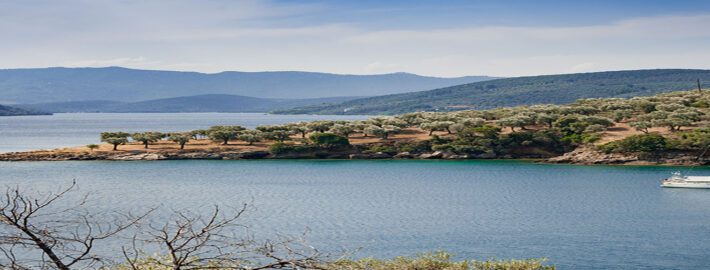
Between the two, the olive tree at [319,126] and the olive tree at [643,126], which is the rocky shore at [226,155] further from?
the olive tree at [319,126]

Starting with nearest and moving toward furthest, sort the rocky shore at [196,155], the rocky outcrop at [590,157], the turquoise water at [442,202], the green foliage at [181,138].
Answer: the turquoise water at [442,202] → the rocky outcrop at [590,157] → the rocky shore at [196,155] → the green foliage at [181,138]

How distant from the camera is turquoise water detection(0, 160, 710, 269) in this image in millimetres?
40156

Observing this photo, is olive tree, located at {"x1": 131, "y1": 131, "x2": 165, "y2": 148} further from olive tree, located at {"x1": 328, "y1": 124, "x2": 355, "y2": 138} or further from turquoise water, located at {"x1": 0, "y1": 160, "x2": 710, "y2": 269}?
olive tree, located at {"x1": 328, "y1": 124, "x2": 355, "y2": 138}

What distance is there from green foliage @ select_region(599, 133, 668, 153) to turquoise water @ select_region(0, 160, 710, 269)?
501 centimetres

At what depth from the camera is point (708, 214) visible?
52219 millimetres

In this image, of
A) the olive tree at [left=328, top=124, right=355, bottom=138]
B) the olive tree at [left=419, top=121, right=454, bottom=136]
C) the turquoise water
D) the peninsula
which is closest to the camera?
the turquoise water

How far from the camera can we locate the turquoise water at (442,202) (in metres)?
40.2

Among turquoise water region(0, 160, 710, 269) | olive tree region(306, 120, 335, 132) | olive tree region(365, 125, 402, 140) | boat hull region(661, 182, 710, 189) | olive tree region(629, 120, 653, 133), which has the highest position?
Answer: olive tree region(306, 120, 335, 132)

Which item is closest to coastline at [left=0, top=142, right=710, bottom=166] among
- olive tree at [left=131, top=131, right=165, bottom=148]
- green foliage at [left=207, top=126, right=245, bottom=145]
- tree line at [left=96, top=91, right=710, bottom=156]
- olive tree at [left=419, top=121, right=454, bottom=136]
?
olive tree at [left=131, top=131, right=165, bottom=148]

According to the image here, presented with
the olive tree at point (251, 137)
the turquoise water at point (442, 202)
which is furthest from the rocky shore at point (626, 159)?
the olive tree at point (251, 137)

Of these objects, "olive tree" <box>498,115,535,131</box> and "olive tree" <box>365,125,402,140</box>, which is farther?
"olive tree" <box>365,125,402,140</box>

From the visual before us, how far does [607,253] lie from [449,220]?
12.6m

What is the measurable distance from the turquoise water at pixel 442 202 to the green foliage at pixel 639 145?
197 inches

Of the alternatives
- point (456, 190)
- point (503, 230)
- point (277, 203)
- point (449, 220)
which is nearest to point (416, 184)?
point (456, 190)
